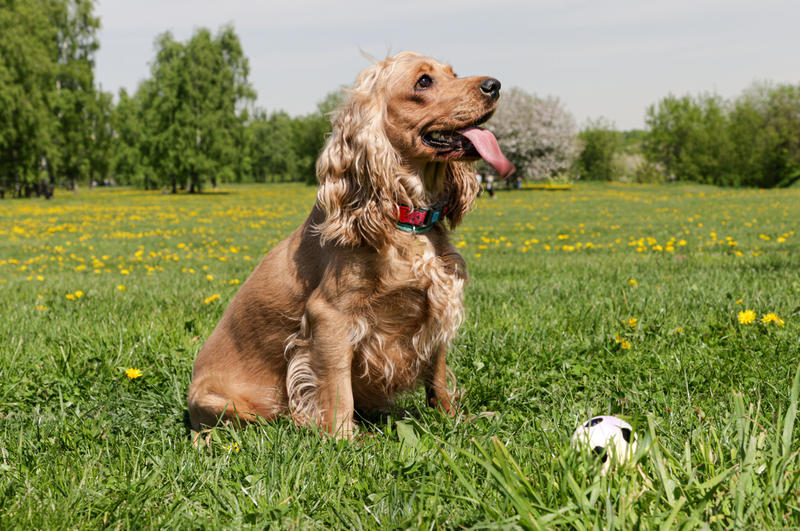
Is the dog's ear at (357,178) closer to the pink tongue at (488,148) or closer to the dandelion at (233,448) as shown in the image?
the pink tongue at (488,148)

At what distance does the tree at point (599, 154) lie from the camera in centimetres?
6662

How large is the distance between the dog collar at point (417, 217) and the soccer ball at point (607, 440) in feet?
3.92

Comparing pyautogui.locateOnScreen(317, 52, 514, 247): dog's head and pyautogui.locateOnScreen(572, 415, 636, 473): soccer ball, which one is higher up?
pyautogui.locateOnScreen(317, 52, 514, 247): dog's head

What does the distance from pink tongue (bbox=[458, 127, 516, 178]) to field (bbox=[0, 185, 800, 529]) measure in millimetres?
1115

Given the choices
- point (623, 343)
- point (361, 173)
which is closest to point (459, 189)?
point (361, 173)

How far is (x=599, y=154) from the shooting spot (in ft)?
220

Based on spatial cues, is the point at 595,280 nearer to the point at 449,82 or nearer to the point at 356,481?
the point at 449,82

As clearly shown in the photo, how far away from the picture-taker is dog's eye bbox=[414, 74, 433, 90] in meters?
2.85

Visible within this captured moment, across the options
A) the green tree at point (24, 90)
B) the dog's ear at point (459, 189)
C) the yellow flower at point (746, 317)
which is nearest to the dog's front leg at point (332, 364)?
the dog's ear at point (459, 189)

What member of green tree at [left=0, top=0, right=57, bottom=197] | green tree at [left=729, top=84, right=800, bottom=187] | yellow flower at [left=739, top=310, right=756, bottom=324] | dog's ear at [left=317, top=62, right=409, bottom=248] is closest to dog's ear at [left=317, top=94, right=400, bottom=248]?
dog's ear at [left=317, top=62, right=409, bottom=248]

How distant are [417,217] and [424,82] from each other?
2.11ft

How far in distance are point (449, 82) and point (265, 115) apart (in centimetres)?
9573

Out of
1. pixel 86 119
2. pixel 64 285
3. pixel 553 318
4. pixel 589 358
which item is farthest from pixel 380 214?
pixel 86 119

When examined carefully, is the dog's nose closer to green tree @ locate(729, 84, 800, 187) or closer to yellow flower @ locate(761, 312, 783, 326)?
yellow flower @ locate(761, 312, 783, 326)
